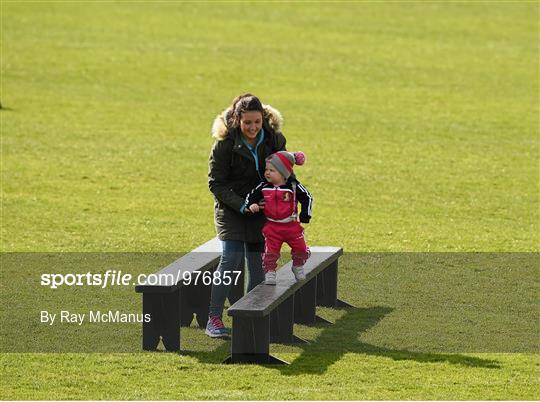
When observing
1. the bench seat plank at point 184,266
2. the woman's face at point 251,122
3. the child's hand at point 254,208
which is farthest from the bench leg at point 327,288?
the woman's face at point 251,122

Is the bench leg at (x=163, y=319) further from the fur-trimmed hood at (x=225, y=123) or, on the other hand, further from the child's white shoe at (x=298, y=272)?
the fur-trimmed hood at (x=225, y=123)

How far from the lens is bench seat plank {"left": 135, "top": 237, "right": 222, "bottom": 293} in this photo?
1157 cm

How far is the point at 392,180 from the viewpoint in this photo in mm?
23109

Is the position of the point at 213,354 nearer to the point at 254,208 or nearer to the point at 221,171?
the point at 254,208

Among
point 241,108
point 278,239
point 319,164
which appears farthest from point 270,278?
point 319,164

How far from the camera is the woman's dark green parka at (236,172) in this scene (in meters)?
12.0

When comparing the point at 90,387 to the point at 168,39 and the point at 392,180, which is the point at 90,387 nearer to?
the point at 392,180

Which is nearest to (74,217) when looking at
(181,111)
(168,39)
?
(181,111)

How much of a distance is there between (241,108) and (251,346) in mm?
2057

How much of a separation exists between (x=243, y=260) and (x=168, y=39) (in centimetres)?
3147

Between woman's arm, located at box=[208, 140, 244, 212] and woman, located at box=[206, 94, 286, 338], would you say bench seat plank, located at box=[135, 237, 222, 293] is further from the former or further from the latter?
woman's arm, located at box=[208, 140, 244, 212]

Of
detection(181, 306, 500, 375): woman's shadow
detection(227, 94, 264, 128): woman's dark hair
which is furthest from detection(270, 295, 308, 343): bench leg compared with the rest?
detection(227, 94, 264, 128): woman's dark hair

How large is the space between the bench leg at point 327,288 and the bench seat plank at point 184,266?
110cm

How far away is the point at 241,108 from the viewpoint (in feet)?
38.7
